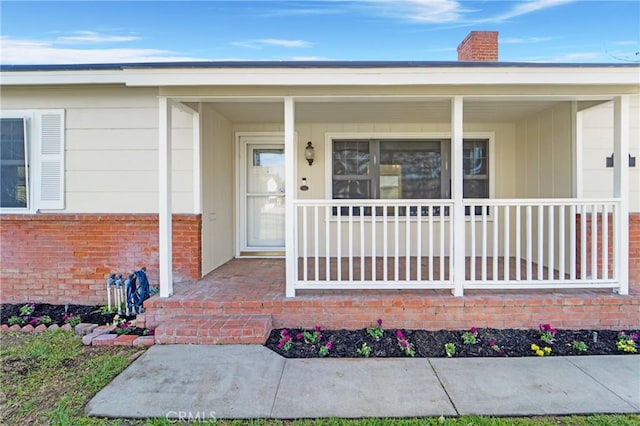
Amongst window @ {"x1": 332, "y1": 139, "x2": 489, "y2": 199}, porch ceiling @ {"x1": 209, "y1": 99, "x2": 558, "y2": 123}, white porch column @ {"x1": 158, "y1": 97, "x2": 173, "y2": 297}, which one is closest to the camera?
white porch column @ {"x1": 158, "y1": 97, "x2": 173, "y2": 297}

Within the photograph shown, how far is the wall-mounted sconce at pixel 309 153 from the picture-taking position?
20.8 ft

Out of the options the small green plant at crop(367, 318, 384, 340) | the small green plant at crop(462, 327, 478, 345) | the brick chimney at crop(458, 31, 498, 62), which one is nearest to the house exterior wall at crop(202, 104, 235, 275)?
the small green plant at crop(367, 318, 384, 340)

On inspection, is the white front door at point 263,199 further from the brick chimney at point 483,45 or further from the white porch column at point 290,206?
the brick chimney at point 483,45

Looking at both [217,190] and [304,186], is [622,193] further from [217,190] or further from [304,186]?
[217,190]

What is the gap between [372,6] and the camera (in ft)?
28.7

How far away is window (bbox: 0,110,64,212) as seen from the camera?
486 cm

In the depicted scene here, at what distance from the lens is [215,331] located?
11.7 feet

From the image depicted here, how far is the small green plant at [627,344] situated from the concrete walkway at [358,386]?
21 centimetres

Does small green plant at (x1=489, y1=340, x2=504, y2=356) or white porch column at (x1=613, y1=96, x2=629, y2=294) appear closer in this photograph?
small green plant at (x1=489, y1=340, x2=504, y2=356)

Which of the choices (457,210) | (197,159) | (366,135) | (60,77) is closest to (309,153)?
(366,135)

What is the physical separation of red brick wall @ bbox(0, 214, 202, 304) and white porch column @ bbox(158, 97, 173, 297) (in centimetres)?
67

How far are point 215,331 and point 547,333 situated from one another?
3.31 meters

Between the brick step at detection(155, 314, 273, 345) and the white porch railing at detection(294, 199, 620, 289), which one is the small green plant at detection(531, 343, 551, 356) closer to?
the white porch railing at detection(294, 199, 620, 289)

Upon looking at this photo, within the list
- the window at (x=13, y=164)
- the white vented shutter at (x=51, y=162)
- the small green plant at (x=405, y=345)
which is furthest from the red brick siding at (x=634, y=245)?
the window at (x=13, y=164)
